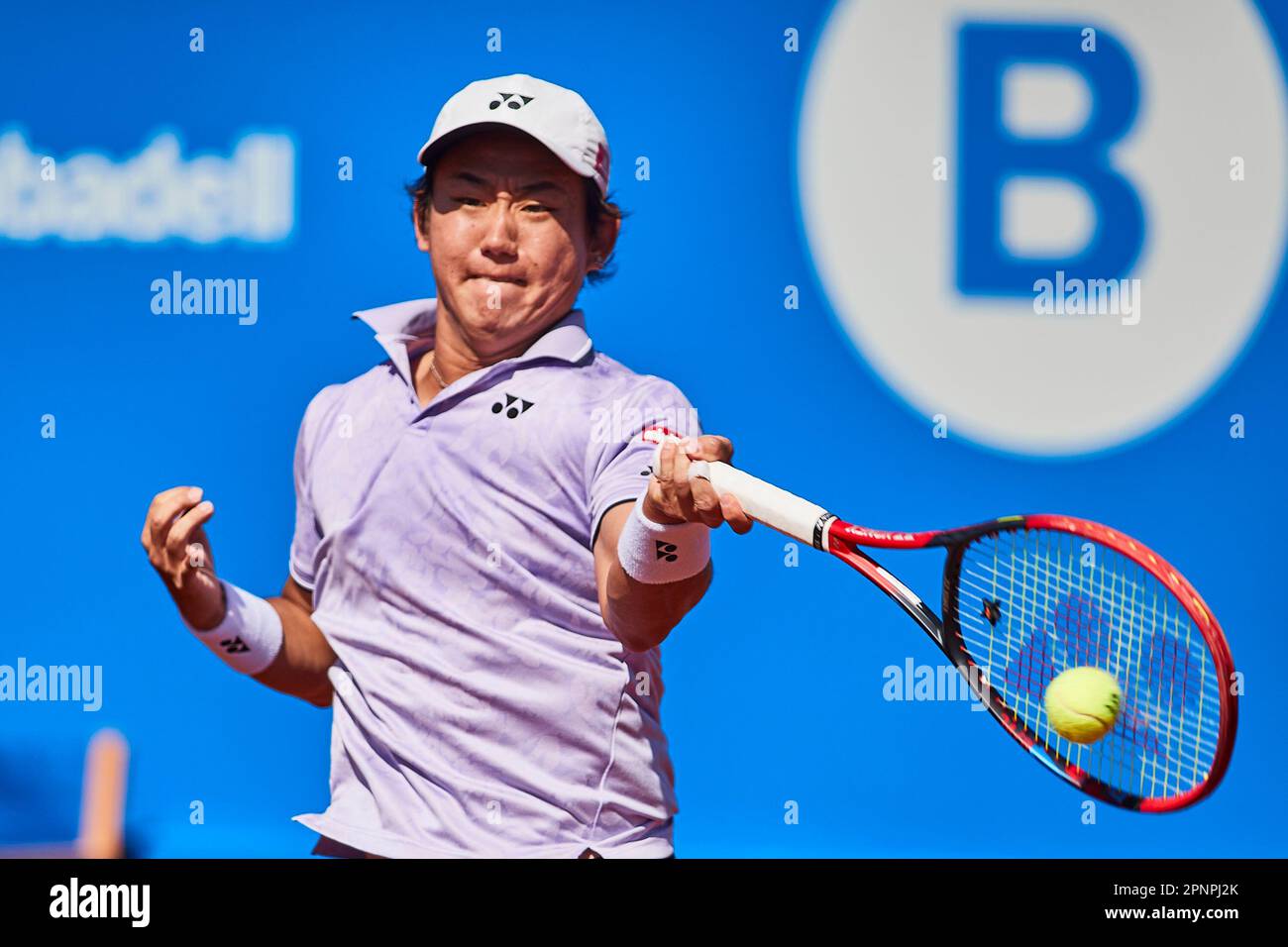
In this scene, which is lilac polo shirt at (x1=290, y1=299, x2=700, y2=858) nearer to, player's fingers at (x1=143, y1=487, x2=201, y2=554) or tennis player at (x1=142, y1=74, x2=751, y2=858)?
tennis player at (x1=142, y1=74, x2=751, y2=858)

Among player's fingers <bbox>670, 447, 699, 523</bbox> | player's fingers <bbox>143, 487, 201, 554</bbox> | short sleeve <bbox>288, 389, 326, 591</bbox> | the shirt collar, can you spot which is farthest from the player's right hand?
player's fingers <bbox>670, 447, 699, 523</bbox>

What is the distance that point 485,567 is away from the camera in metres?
3.21

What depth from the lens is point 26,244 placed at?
353 cm

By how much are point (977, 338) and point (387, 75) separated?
1.33 m

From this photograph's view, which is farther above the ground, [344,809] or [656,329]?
[656,329]

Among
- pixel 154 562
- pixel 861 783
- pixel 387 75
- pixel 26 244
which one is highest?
pixel 387 75

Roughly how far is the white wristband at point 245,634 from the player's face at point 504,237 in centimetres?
65

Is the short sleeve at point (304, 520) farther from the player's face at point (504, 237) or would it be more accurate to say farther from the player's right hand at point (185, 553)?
the player's face at point (504, 237)

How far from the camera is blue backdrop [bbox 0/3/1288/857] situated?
11.4 ft

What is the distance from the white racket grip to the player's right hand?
3.08ft

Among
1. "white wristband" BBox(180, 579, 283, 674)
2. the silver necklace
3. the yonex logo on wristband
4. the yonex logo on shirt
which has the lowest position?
"white wristband" BBox(180, 579, 283, 674)

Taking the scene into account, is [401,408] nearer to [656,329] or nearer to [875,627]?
[656,329]

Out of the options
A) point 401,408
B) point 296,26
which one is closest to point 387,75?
point 296,26

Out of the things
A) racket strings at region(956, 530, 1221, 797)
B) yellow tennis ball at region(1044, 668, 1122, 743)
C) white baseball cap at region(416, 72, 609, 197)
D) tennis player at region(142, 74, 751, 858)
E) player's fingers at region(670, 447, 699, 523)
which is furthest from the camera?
white baseball cap at region(416, 72, 609, 197)
